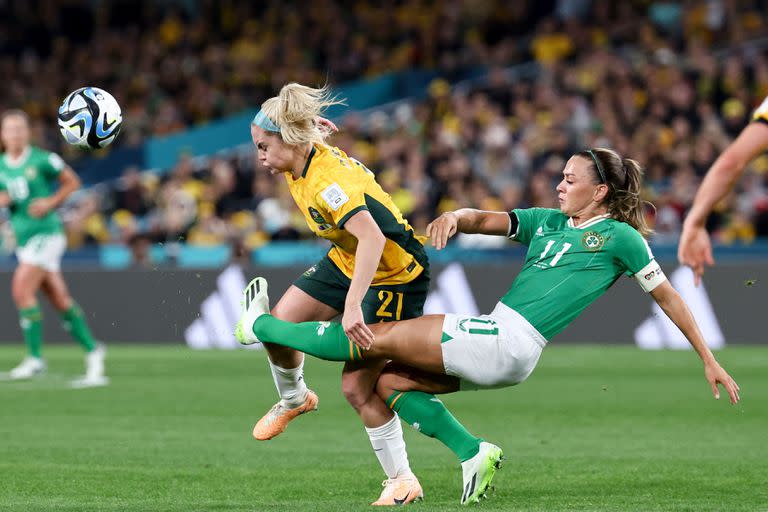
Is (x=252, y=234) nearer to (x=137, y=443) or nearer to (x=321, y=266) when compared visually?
(x=137, y=443)

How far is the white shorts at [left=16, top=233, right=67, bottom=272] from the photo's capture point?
1312cm

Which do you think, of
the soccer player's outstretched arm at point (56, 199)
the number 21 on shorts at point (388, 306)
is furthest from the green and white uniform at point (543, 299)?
the soccer player's outstretched arm at point (56, 199)

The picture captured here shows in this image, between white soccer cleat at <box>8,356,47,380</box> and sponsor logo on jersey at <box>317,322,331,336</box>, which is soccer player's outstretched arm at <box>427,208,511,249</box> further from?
white soccer cleat at <box>8,356,47,380</box>

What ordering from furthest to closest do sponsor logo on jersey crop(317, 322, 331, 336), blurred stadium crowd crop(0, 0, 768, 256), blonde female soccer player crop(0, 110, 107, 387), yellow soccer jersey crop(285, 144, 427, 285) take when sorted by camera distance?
blurred stadium crowd crop(0, 0, 768, 256) → blonde female soccer player crop(0, 110, 107, 387) → sponsor logo on jersey crop(317, 322, 331, 336) → yellow soccer jersey crop(285, 144, 427, 285)

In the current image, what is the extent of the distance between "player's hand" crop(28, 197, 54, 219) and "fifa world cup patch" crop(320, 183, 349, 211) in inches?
278

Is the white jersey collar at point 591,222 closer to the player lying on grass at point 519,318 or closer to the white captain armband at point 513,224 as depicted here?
the player lying on grass at point 519,318

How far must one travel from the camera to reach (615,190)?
6648 millimetres

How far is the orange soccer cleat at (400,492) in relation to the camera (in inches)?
257

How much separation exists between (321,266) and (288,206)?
12.9 m

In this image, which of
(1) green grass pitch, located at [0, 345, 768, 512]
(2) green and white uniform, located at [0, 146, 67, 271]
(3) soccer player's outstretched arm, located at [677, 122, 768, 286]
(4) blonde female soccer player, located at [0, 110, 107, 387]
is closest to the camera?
(3) soccer player's outstretched arm, located at [677, 122, 768, 286]

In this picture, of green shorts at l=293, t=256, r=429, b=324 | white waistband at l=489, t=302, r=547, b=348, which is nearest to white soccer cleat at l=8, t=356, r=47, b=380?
green shorts at l=293, t=256, r=429, b=324

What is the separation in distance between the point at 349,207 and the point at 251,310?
91cm

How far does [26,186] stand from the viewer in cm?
1327

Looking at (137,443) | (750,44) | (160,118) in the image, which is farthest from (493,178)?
(137,443)
